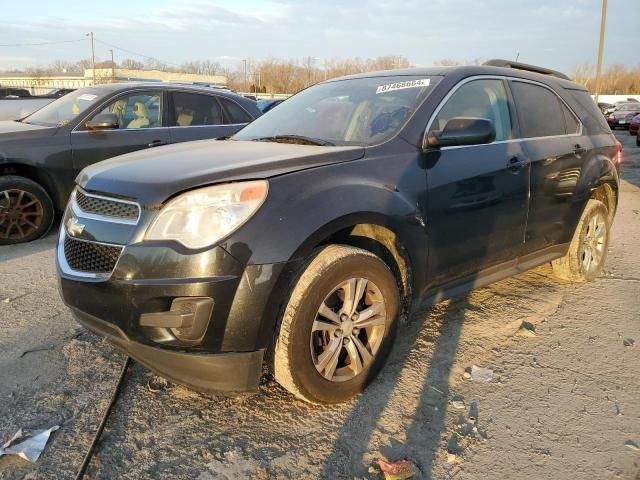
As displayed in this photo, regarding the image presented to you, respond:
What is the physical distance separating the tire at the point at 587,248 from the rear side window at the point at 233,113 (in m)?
4.32

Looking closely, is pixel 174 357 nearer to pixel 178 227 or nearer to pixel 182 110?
pixel 178 227

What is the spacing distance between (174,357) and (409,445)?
44.2 inches

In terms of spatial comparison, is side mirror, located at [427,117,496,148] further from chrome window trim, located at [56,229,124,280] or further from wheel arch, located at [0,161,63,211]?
wheel arch, located at [0,161,63,211]

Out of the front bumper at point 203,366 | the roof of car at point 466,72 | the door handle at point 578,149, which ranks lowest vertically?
the front bumper at point 203,366

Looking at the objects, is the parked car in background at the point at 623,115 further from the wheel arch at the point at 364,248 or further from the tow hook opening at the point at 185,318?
the tow hook opening at the point at 185,318

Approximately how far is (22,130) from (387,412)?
5102 mm

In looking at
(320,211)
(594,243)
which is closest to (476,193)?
(320,211)

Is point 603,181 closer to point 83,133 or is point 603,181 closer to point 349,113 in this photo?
point 349,113

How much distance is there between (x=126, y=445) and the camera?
232 cm

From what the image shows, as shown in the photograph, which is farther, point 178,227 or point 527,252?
point 527,252

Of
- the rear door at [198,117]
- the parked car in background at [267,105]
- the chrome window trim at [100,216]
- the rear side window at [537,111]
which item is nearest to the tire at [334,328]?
the chrome window trim at [100,216]

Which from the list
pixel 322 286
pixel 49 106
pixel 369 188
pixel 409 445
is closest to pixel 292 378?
pixel 322 286

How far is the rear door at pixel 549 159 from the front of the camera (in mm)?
3738

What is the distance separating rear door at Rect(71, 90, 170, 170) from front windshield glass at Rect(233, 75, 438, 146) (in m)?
2.77
